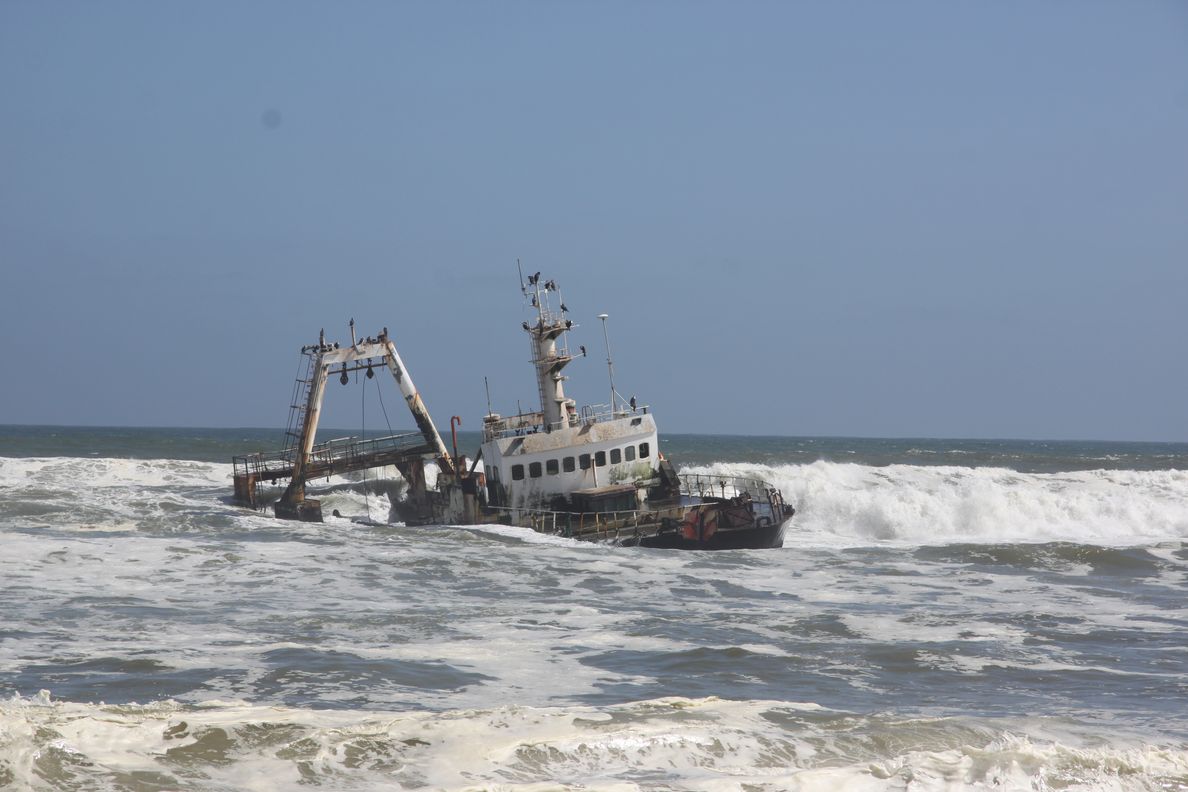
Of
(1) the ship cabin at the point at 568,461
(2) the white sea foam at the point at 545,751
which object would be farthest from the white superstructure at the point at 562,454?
(2) the white sea foam at the point at 545,751

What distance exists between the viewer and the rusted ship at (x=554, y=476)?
26.6 meters

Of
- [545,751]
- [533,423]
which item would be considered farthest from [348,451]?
[545,751]

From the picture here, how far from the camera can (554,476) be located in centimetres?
2842

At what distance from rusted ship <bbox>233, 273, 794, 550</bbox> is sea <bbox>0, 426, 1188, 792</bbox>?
886mm

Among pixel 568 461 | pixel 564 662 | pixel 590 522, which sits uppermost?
pixel 568 461

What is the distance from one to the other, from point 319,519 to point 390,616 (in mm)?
15741

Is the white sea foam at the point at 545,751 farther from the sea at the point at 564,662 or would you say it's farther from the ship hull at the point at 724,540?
the ship hull at the point at 724,540

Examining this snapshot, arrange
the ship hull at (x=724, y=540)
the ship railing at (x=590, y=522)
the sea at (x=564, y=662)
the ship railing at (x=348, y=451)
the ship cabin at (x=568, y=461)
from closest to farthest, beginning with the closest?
the sea at (x=564, y=662) < the ship hull at (x=724, y=540) < the ship railing at (x=590, y=522) < the ship cabin at (x=568, y=461) < the ship railing at (x=348, y=451)

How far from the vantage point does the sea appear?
896cm

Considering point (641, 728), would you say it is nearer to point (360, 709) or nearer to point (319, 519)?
point (360, 709)

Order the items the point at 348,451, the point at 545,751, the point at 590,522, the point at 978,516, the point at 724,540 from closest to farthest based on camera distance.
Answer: the point at 545,751
the point at 724,540
the point at 590,522
the point at 348,451
the point at 978,516

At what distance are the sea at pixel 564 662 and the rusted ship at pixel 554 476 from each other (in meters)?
0.89

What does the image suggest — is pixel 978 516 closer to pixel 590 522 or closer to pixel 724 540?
pixel 724 540

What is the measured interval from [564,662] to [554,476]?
49.0 ft
